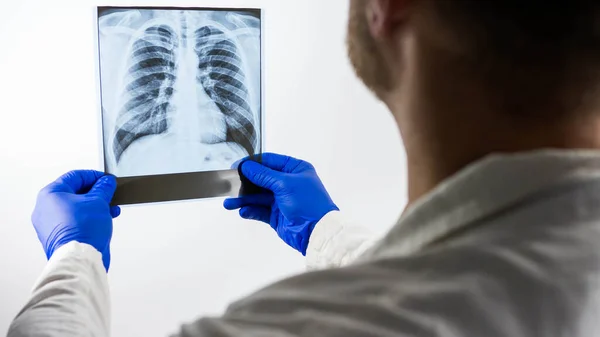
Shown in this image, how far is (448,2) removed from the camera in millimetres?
572

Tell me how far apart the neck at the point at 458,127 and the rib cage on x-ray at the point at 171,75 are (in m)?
0.71

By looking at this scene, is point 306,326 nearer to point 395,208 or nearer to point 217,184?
point 217,184

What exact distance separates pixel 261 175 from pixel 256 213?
102 mm

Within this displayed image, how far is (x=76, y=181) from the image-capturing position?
46.5 inches

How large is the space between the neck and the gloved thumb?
658mm

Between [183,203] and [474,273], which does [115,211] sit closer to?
[183,203]

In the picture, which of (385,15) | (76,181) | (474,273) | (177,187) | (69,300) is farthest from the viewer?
(177,187)

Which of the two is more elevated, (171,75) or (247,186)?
(171,75)

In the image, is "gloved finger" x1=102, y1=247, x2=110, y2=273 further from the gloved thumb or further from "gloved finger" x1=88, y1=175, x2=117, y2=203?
the gloved thumb

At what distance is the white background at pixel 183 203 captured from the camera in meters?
1.16

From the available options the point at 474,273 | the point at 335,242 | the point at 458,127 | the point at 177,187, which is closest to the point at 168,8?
the point at 177,187

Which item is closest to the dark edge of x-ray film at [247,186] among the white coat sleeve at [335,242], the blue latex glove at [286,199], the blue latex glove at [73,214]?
the blue latex glove at [286,199]

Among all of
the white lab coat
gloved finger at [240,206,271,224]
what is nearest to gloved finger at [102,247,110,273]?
gloved finger at [240,206,271,224]

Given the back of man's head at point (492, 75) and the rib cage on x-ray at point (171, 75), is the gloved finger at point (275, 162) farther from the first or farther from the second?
the back of man's head at point (492, 75)
